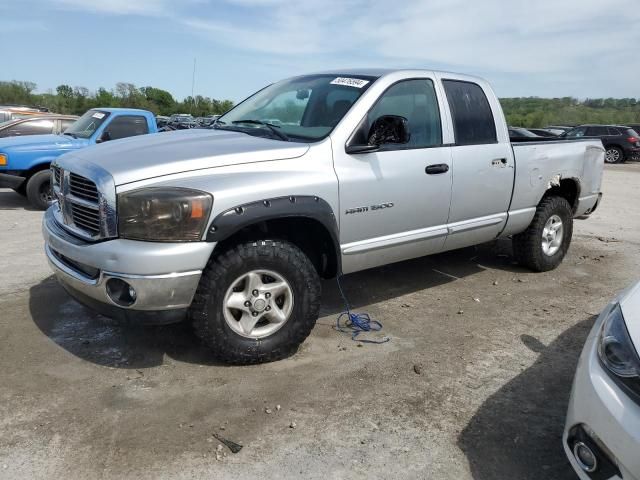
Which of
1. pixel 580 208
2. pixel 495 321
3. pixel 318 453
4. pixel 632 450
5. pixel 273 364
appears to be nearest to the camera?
pixel 632 450

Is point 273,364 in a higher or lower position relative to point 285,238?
lower

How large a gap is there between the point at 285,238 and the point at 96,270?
3.95ft

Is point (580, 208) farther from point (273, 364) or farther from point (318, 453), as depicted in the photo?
point (318, 453)

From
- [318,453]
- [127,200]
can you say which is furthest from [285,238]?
[318,453]

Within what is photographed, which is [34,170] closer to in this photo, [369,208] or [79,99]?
[369,208]

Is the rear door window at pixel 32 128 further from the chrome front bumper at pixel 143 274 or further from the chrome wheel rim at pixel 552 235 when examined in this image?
the chrome wheel rim at pixel 552 235

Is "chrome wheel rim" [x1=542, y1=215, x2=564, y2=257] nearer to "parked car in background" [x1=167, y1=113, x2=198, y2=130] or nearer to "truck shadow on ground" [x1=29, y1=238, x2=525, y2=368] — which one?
"truck shadow on ground" [x1=29, y1=238, x2=525, y2=368]

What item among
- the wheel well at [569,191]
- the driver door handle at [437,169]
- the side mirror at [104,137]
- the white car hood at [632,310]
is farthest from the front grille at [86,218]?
the side mirror at [104,137]

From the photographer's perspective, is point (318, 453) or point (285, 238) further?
point (285, 238)

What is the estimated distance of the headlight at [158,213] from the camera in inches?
117

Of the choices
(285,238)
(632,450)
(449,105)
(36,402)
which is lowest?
(36,402)

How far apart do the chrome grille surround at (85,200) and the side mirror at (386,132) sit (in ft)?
5.48

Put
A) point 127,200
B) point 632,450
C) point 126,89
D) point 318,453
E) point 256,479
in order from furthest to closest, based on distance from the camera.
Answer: point 126,89
point 127,200
point 318,453
point 256,479
point 632,450

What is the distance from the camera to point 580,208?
236 inches
